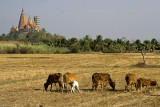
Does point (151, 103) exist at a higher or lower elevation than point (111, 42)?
lower

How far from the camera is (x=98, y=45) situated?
315 ft

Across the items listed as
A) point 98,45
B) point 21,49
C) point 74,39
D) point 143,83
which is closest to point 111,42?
point 98,45

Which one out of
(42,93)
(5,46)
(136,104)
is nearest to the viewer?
(136,104)

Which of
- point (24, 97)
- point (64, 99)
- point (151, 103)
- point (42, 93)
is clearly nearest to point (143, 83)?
point (151, 103)

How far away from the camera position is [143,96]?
14.2 metres

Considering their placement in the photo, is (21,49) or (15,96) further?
(21,49)

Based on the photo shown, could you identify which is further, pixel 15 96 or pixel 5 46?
pixel 5 46

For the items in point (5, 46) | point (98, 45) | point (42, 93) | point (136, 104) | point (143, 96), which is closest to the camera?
point (136, 104)

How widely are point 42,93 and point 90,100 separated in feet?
11.4

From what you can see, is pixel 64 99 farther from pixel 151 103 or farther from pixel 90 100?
pixel 151 103

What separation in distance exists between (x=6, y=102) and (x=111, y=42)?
88.7m

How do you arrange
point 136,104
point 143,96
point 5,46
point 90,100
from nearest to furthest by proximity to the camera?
point 136,104 → point 90,100 → point 143,96 → point 5,46

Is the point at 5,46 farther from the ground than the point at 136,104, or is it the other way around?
the point at 5,46

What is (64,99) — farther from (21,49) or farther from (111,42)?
(111,42)
